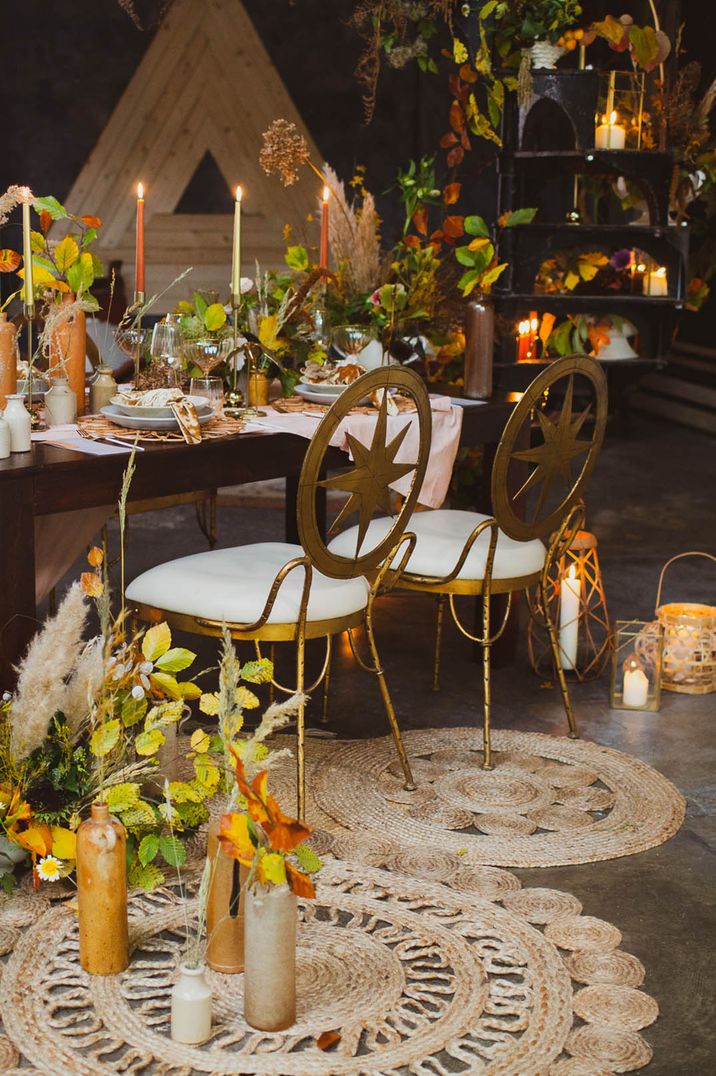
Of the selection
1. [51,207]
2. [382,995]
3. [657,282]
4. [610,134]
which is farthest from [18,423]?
[657,282]

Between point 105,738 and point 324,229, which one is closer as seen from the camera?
point 105,738

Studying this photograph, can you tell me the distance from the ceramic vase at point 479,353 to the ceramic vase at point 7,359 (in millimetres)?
1242

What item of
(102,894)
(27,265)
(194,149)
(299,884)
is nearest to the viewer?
(299,884)

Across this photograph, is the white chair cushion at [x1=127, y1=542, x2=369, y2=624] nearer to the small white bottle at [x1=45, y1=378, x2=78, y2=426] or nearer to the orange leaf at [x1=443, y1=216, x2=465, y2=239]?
the small white bottle at [x1=45, y1=378, x2=78, y2=426]

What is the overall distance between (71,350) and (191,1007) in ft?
5.18

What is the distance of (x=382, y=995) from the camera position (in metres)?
2.21

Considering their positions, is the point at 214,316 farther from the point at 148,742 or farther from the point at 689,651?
the point at 689,651

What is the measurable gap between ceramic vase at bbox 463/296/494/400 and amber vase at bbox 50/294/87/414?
1.03 metres

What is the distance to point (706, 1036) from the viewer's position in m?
2.13

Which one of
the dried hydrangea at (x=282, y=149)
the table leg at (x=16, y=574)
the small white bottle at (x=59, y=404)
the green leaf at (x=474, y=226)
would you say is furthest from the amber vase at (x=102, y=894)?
the green leaf at (x=474, y=226)

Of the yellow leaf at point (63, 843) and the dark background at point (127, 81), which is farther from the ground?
the dark background at point (127, 81)

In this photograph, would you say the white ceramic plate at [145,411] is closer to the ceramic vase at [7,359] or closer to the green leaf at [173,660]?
the ceramic vase at [7,359]

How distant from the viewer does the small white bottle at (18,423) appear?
268 centimetres

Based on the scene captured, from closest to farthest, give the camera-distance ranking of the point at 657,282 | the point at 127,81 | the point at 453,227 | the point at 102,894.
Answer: the point at 102,894 < the point at 453,227 < the point at 657,282 < the point at 127,81
